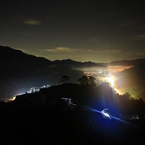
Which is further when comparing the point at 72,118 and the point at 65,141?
the point at 72,118

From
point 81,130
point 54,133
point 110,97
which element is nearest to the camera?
point 54,133

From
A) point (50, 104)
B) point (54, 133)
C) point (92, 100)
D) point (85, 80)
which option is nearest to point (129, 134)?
point (54, 133)

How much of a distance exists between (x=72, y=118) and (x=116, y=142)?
7289mm

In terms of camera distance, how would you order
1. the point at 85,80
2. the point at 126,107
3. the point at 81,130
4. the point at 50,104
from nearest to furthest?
the point at 81,130, the point at 50,104, the point at 126,107, the point at 85,80

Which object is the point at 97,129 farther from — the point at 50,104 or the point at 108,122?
the point at 50,104

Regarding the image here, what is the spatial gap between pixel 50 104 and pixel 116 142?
550 inches

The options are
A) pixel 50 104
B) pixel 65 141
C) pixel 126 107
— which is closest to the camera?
pixel 65 141

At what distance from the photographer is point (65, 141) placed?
739 inches

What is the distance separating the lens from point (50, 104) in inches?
1162

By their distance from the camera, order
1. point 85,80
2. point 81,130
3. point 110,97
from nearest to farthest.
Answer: point 81,130
point 110,97
point 85,80

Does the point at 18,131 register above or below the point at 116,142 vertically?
above

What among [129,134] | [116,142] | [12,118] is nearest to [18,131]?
[12,118]

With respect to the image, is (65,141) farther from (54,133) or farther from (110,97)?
(110,97)

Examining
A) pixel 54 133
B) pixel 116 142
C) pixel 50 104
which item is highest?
pixel 50 104
